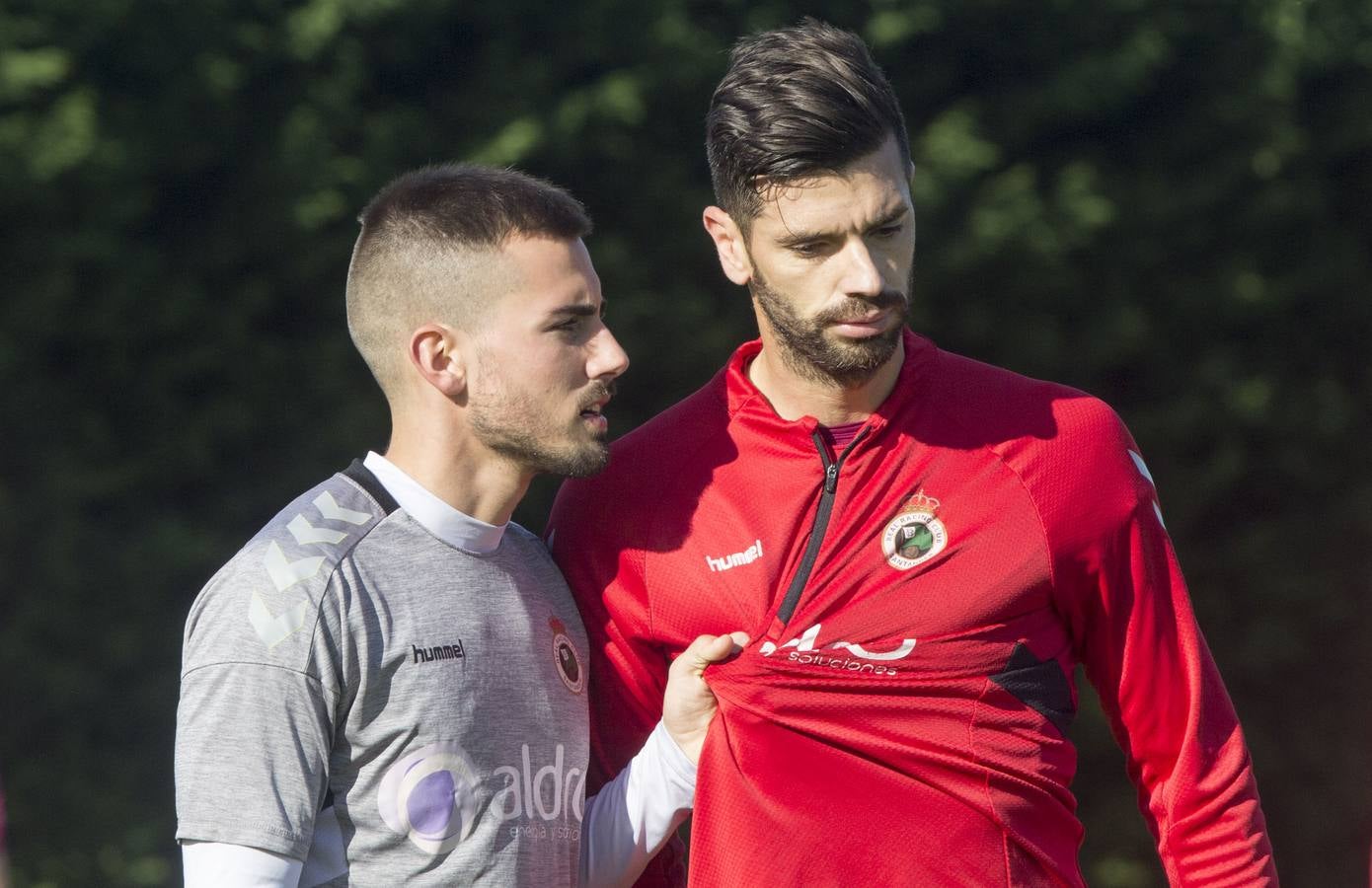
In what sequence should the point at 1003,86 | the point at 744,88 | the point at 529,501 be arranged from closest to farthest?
1. the point at 744,88
2. the point at 529,501
3. the point at 1003,86

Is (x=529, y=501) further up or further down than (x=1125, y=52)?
further down

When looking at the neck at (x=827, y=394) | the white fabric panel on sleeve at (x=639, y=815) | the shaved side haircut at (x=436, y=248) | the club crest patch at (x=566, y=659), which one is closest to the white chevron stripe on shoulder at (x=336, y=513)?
the shaved side haircut at (x=436, y=248)

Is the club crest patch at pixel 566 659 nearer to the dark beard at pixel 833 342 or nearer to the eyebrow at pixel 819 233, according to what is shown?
the dark beard at pixel 833 342

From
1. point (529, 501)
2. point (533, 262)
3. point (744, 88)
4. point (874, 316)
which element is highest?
point (744, 88)

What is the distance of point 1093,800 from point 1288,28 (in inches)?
106

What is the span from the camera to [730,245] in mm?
2574

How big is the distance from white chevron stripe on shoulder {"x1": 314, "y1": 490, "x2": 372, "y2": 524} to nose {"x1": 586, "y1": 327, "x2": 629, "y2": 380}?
39 cm

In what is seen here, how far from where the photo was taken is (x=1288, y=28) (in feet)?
18.5

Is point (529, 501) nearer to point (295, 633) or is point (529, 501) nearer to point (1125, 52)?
point (1125, 52)

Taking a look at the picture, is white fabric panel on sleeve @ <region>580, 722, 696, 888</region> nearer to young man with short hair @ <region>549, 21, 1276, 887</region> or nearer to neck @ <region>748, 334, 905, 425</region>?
young man with short hair @ <region>549, 21, 1276, 887</region>

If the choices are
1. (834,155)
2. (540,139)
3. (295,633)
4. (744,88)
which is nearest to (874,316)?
(834,155)

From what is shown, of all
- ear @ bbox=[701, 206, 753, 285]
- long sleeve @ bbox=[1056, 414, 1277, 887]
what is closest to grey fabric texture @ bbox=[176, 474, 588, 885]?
ear @ bbox=[701, 206, 753, 285]

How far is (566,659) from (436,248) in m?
0.61

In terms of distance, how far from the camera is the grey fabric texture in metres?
2.00
